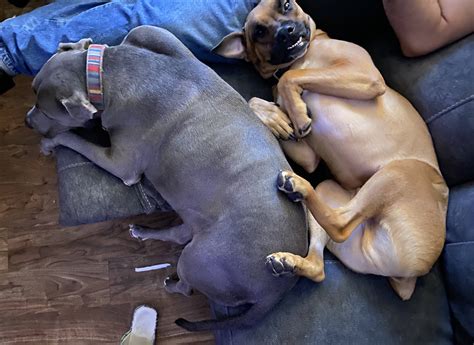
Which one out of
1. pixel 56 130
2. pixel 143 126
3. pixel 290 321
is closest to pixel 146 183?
pixel 143 126

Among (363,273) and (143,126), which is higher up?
(143,126)

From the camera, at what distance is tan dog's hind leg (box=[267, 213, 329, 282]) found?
1776mm

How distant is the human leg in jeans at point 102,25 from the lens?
2.01 meters

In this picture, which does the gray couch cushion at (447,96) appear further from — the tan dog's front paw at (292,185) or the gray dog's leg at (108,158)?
the gray dog's leg at (108,158)

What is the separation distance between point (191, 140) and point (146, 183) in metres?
0.26

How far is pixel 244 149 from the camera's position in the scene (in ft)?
6.06

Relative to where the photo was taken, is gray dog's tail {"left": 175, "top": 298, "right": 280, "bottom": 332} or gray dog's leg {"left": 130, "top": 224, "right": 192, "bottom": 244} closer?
gray dog's tail {"left": 175, "top": 298, "right": 280, "bottom": 332}

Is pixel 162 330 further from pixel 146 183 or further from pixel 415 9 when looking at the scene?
pixel 415 9

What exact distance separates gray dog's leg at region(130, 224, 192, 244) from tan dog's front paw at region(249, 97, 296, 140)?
474 millimetres

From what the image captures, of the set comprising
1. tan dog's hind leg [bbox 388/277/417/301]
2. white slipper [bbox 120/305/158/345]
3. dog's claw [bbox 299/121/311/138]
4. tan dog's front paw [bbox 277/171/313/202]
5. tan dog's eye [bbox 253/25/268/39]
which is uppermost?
tan dog's eye [bbox 253/25/268/39]

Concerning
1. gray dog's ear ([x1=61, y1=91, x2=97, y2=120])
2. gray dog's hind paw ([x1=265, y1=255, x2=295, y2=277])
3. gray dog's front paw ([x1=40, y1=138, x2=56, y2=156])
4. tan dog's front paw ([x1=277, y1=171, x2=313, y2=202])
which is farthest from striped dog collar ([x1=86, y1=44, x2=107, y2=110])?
gray dog's hind paw ([x1=265, y1=255, x2=295, y2=277])

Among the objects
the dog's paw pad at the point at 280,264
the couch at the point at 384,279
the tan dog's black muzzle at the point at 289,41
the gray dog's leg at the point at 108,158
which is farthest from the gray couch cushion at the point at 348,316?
the tan dog's black muzzle at the point at 289,41

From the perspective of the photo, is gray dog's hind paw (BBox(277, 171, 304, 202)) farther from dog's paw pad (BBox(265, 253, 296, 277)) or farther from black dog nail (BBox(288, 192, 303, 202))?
dog's paw pad (BBox(265, 253, 296, 277))

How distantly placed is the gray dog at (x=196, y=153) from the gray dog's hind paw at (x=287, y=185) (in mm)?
22
